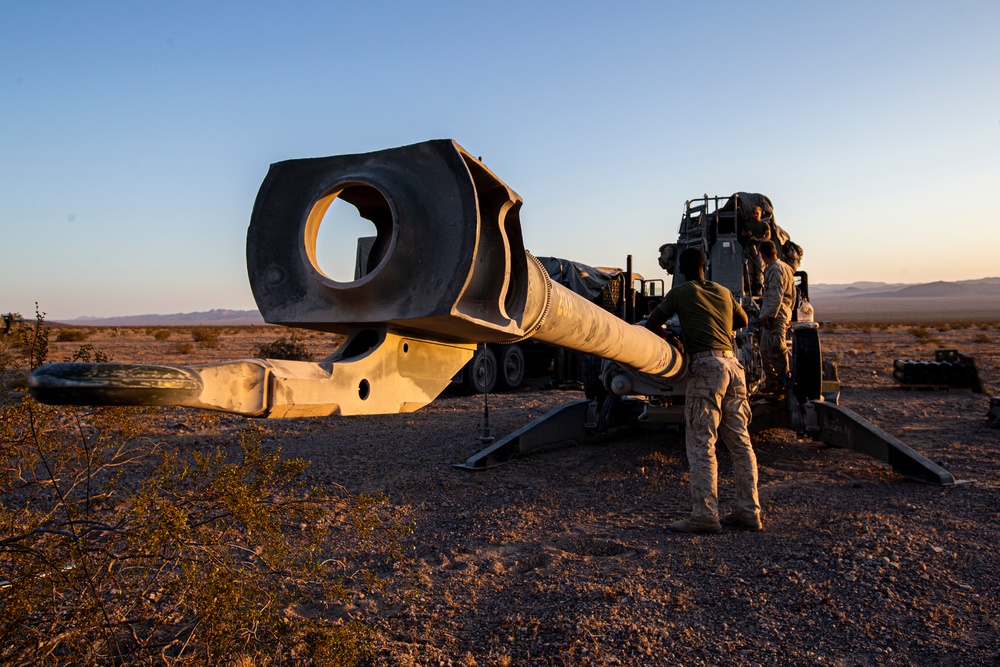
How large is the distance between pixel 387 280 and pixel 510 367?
42.1 ft

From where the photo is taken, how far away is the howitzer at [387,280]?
186 centimetres

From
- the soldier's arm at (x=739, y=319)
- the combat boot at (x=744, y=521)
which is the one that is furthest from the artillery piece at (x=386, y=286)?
the soldier's arm at (x=739, y=319)

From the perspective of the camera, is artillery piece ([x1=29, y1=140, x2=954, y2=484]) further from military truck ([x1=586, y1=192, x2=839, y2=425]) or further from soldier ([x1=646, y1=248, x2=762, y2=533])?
military truck ([x1=586, y1=192, x2=839, y2=425])

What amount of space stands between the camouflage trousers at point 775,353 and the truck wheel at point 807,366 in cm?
10

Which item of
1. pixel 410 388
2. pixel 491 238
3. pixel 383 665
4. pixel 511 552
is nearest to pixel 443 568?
pixel 511 552

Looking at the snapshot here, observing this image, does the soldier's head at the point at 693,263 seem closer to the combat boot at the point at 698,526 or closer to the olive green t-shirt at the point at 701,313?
the olive green t-shirt at the point at 701,313

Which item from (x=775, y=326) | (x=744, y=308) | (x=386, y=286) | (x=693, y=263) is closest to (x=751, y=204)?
(x=744, y=308)

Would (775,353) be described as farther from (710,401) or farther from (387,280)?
(387,280)

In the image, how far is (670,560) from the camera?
4.24 metres

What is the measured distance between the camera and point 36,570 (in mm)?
2646

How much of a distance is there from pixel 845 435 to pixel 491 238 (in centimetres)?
552

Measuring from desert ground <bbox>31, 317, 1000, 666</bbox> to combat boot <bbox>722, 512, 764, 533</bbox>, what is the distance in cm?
13

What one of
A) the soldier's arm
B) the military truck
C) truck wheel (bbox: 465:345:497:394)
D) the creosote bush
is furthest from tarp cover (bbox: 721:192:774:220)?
the creosote bush

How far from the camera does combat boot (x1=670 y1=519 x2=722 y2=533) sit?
4.84 meters
